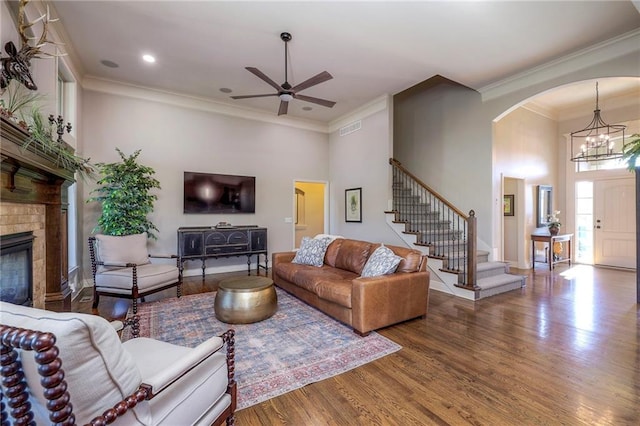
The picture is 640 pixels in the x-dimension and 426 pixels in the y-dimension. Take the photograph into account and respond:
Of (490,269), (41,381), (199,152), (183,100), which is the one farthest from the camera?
(199,152)

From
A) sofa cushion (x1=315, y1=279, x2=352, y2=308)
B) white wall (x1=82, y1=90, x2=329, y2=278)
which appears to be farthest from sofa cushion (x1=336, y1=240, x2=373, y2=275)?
white wall (x1=82, y1=90, x2=329, y2=278)

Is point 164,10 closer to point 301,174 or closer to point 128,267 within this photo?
point 128,267

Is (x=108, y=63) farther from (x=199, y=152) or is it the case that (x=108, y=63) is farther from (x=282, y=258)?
(x=282, y=258)

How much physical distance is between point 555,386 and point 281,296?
326 cm

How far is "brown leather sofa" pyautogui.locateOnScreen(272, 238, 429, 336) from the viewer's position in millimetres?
3068

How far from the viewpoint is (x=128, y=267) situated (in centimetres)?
393

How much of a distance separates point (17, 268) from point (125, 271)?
53.9 inches

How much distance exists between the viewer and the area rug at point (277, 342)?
231cm

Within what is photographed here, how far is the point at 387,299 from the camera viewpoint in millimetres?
3182

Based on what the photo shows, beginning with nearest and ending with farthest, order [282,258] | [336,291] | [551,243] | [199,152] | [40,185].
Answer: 1. [40,185]
2. [336,291]
3. [282,258]
4. [199,152]
5. [551,243]

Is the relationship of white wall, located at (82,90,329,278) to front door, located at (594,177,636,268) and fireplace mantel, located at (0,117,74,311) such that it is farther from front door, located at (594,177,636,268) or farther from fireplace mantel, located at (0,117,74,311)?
front door, located at (594,177,636,268)

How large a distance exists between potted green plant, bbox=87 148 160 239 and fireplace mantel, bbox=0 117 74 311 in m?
1.26

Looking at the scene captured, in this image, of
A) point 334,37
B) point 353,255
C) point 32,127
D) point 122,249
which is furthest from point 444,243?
point 32,127

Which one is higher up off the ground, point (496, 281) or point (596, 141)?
point (596, 141)
